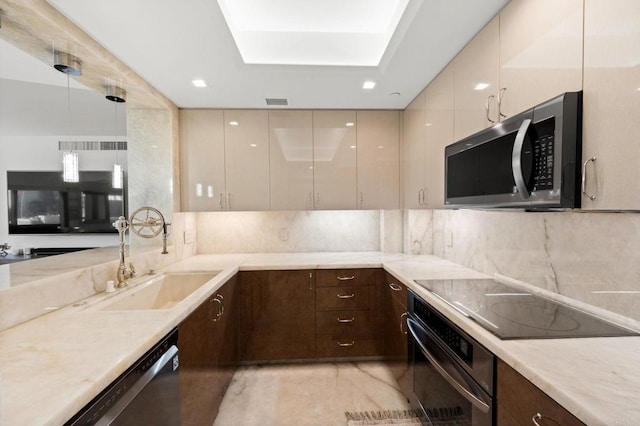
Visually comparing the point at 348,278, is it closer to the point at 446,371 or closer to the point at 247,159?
the point at 446,371

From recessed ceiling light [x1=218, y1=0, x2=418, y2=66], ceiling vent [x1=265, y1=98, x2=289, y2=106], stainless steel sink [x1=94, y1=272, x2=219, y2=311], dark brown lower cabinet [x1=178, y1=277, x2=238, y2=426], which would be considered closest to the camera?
dark brown lower cabinet [x1=178, y1=277, x2=238, y2=426]

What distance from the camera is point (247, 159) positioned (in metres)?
2.72

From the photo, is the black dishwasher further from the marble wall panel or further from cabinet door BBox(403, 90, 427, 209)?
cabinet door BBox(403, 90, 427, 209)

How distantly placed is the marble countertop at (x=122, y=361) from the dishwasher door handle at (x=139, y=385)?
0.09m

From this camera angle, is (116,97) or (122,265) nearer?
(122,265)

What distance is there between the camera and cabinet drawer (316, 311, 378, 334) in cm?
242

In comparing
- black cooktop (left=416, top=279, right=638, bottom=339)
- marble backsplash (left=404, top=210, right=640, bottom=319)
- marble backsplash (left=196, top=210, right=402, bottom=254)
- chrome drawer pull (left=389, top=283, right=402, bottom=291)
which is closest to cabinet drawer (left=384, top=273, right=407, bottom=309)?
chrome drawer pull (left=389, top=283, right=402, bottom=291)

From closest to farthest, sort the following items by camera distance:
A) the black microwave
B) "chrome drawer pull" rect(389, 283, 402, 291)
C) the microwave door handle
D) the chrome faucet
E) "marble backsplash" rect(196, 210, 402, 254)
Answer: the black microwave
the microwave door handle
the chrome faucet
"chrome drawer pull" rect(389, 283, 402, 291)
"marble backsplash" rect(196, 210, 402, 254)

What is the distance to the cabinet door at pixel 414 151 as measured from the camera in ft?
7.64

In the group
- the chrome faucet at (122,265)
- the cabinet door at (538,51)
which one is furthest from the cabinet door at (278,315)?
the cabinet door at (538,51)

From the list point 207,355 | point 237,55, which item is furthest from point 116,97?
point 207,355

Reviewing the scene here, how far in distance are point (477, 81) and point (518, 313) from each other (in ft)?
3.97

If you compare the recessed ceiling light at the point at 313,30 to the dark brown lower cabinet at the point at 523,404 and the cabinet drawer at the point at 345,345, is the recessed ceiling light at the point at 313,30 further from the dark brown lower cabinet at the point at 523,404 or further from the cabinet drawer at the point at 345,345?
the cabinet drawer at the point at 345,345

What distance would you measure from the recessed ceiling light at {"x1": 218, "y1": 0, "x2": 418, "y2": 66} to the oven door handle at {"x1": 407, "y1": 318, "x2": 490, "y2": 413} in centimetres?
184
